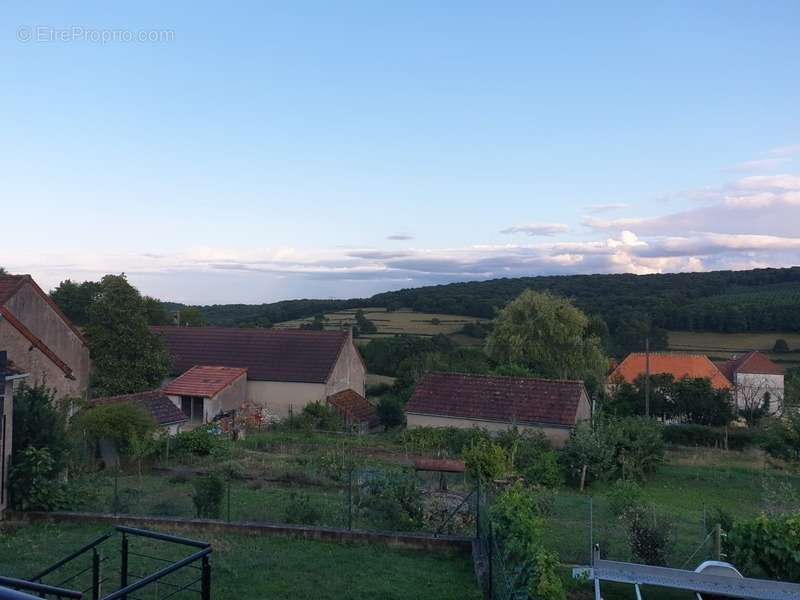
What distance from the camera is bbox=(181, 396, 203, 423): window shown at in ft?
103

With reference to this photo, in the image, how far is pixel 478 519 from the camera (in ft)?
38.4

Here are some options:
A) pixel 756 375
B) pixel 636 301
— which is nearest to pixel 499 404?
pixel 756 375

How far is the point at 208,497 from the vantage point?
1315cm

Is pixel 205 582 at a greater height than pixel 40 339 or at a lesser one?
lesser

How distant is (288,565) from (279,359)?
26549 mm

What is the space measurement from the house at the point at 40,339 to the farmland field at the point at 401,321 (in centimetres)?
3617

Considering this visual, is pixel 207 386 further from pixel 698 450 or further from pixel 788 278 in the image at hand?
pixel 788 278

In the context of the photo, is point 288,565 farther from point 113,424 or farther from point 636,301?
point 636,301

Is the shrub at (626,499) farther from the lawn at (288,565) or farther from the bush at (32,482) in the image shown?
the bush at (32,482)

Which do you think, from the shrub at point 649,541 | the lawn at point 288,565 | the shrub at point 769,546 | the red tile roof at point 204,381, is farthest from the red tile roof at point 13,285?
the shrub at point 769,546

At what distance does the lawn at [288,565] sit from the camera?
953cm

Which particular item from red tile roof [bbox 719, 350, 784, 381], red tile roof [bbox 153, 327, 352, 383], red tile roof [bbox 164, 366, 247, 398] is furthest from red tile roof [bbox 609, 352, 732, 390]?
red tile roof [bbox 164, 366, 247, 398]

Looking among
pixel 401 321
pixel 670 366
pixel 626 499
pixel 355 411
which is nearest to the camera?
pixel 626 499

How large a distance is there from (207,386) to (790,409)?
26.0 meters
